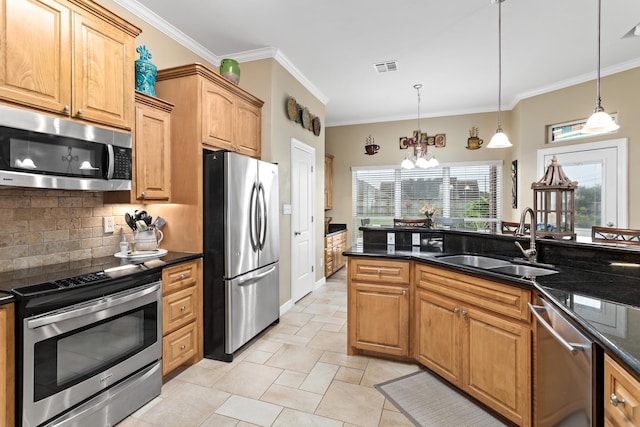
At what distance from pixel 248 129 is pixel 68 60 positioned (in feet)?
5.70

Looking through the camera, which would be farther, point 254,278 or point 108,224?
point 254,278

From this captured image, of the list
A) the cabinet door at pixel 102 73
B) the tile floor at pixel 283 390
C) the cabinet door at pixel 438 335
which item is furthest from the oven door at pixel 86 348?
the cabinet door at pixel 438 335

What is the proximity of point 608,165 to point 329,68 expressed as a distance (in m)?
3.91

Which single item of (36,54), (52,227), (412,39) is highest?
(412,39)

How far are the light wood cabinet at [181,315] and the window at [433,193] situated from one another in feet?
12.0

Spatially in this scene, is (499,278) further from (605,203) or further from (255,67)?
(605,203)

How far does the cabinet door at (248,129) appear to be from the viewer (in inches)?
131

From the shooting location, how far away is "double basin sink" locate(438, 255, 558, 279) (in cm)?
214

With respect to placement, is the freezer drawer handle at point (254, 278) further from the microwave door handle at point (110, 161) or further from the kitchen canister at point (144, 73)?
the kitchen canister at point (144, 73)

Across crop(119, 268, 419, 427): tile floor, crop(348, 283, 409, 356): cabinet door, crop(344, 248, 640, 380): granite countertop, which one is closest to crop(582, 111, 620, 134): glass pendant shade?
crop(344, 248, 640, 380): granite countertop

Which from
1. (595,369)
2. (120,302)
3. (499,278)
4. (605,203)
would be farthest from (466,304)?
(605,203)

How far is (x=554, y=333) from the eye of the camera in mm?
1419

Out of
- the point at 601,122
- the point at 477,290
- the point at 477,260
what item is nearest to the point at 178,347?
the point at 477,290

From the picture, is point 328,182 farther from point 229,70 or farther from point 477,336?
point 477,336
